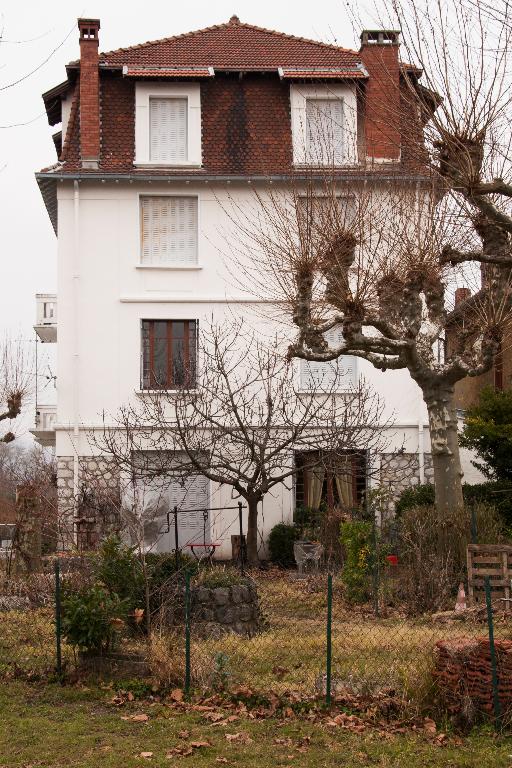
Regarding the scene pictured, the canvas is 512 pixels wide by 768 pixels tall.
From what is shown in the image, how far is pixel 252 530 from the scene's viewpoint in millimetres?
20172

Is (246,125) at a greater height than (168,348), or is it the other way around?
(246,125)

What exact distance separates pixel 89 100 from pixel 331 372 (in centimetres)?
849

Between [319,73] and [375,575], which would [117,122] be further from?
[375,575]

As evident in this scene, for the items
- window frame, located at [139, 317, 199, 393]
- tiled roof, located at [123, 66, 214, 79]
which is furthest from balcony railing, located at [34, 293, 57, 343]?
tiled roof, located at [123, 66, 214, 79]

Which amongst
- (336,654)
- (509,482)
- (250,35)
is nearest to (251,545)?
(509,482)

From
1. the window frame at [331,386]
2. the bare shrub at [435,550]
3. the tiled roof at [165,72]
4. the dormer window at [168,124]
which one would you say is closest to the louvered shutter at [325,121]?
the tiled roof at [165,72]

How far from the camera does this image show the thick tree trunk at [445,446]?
16859 mm

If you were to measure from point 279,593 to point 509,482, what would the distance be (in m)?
6.31

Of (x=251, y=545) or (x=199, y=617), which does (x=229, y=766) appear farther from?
(x=251, y=545)

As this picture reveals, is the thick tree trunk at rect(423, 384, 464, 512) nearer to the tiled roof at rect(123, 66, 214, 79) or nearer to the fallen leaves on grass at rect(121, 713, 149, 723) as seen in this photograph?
the fallen leaves on grass at rect(121, 713, 149, 723)

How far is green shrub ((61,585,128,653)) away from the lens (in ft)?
35.6

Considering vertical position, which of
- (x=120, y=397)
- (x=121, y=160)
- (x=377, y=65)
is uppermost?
(x=377, y=65)

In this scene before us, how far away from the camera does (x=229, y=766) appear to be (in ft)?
26.9

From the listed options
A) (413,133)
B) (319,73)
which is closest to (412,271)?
(413,133)
